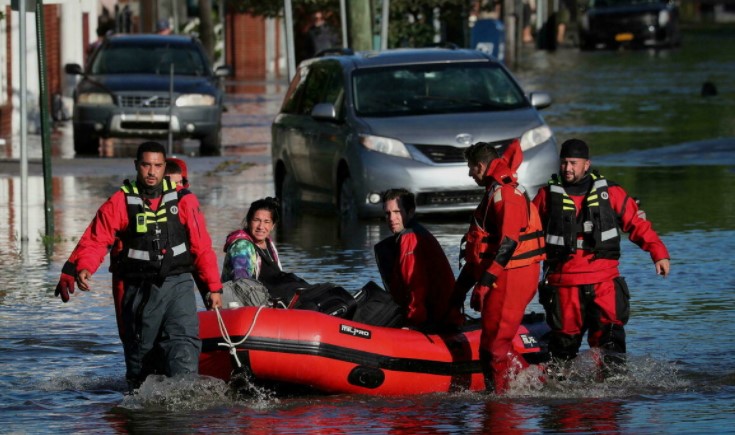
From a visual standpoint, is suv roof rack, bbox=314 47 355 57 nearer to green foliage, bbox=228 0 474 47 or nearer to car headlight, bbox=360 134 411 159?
car headlight, bbox=360 134 411 159

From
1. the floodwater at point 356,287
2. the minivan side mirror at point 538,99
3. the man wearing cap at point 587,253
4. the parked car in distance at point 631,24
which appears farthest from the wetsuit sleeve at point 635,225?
the parked car in distance at point 631,24

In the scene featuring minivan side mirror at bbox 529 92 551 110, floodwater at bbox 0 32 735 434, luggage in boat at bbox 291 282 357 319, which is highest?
minivan side mirror at bbox 529 92 551 110

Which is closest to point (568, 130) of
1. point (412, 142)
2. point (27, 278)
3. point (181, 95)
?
point (181, 95)

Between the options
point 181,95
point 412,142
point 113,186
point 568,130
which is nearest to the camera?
point 412,142

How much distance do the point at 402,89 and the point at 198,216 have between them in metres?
8.79

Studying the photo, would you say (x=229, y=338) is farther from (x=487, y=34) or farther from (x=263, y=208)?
(x=487, y=34)

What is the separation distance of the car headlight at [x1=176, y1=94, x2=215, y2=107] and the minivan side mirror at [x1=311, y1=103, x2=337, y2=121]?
7.83 m

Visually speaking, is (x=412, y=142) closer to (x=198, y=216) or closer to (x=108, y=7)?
(x=198, y=216)

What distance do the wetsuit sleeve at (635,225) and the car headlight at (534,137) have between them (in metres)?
7.16

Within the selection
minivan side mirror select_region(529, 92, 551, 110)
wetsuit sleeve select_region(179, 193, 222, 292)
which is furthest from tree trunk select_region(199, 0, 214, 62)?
wetsuit sleeve select_region(179, 193, 222, 292)

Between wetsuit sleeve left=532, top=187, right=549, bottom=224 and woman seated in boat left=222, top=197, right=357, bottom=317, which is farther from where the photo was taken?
woman seated in boat left=222, top=197, right=357, bottom=317

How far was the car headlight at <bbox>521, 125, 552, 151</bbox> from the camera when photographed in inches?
666

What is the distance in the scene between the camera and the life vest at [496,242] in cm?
927

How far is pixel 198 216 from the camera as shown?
9031 millimetres
